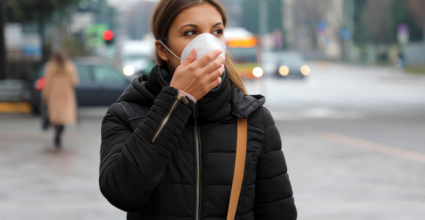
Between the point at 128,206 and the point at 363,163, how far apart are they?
7.10 metres

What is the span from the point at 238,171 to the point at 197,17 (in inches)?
19.8

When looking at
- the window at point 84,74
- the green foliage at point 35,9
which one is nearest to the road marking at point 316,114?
the window at point 84,74

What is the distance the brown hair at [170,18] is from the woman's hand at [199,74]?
0.20 metres

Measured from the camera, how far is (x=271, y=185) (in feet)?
6.57

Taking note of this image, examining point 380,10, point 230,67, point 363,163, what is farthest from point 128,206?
point 380,10

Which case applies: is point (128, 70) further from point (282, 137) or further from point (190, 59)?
point (190, 59)

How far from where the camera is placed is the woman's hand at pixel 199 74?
1732 mm

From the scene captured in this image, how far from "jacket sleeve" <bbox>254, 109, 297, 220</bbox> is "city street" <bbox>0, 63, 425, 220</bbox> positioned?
11.8 feet

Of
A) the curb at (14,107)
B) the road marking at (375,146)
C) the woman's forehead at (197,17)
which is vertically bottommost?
the curb at (14,107)

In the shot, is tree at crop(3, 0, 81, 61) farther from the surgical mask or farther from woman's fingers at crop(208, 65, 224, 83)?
woman's fingers at crop(208, 65, 224, 83)

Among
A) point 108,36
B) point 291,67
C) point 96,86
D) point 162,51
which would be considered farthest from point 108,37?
point 162,51

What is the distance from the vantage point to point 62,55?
1053 centimetres

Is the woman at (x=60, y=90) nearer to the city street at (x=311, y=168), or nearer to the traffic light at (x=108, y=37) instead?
the city street at (x=311, y=168)

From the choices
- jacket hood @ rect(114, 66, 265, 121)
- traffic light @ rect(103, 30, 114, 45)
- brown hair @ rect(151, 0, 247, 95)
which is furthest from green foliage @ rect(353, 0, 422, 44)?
jacket hood @ rect(114, 66, 265, 121)
